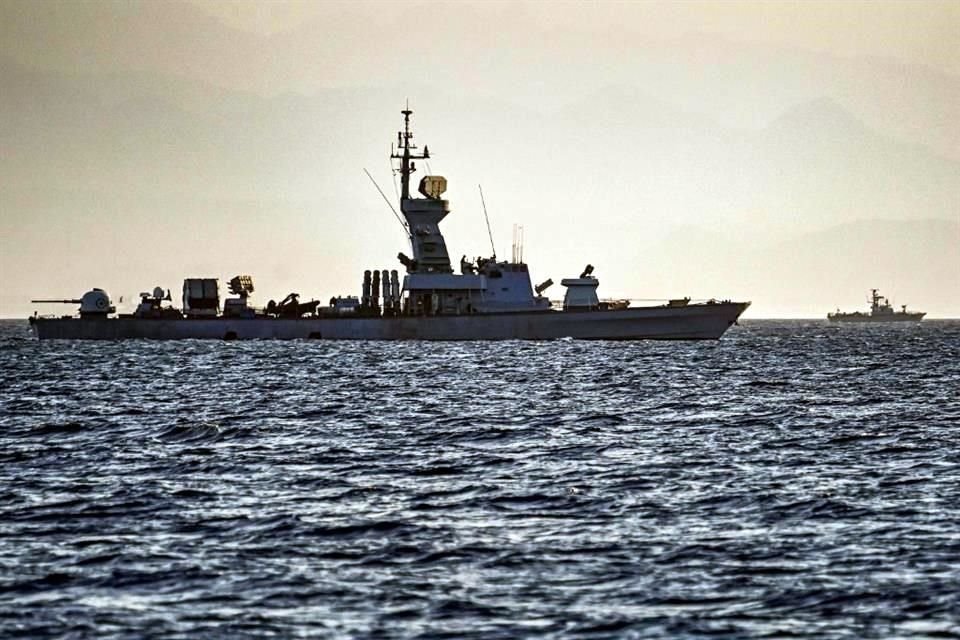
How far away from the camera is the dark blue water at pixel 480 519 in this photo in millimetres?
16005

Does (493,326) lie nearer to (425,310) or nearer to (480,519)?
(425,310)

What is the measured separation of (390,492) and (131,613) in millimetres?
9529

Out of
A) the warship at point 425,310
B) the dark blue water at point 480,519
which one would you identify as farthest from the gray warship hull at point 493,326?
the dark blue water at point 480,519

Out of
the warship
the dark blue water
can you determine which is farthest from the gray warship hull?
the dark blue water

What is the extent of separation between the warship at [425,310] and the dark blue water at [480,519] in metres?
68.3

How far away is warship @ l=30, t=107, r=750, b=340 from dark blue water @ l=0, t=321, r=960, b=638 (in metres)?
68.3

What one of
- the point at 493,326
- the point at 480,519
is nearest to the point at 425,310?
the point at 493,326

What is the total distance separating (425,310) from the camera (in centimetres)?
12088

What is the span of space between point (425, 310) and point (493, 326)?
6922 mm

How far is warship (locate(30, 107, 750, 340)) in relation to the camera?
384 ft

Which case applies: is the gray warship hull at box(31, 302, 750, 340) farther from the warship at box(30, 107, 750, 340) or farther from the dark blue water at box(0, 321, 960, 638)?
the dark blue water at box(0, 321, 960, 638)

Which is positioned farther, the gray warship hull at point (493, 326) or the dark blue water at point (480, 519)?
the gray warship hull at point (493, 326)

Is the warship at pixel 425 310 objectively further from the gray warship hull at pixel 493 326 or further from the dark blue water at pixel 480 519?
the dark blue water at pixel 480 519

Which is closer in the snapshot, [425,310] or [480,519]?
[480,519]
